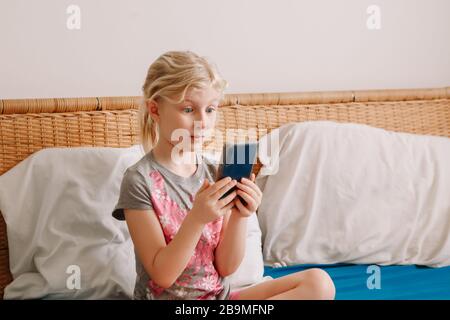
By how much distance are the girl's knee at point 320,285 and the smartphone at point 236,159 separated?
0.86 feet

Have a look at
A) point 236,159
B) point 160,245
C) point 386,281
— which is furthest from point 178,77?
point 386,281

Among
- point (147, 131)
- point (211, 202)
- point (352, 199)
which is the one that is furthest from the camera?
point (352, 199)

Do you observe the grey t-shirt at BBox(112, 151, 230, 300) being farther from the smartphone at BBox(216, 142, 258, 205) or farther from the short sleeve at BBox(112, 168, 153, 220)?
the smartphone at BBox(216, 142, 258, 205)

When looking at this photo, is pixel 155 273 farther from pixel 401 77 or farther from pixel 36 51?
pixel 401 77

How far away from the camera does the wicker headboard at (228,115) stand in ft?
6.04

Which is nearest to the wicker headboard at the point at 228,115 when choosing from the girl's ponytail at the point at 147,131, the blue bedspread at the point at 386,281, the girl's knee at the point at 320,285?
the blue bedspread at the point at 386,281

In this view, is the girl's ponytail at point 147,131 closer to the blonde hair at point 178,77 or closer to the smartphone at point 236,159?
the blonde hair at point 178,77

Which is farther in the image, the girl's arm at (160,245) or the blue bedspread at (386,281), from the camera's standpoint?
the blue bedspread at (386,281)

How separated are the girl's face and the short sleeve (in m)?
0.10

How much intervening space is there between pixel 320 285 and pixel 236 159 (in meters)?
0.32

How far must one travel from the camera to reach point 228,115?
210 centimetres

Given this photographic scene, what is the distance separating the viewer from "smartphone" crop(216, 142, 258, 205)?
1.22 m

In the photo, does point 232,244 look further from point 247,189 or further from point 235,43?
point 235,43
